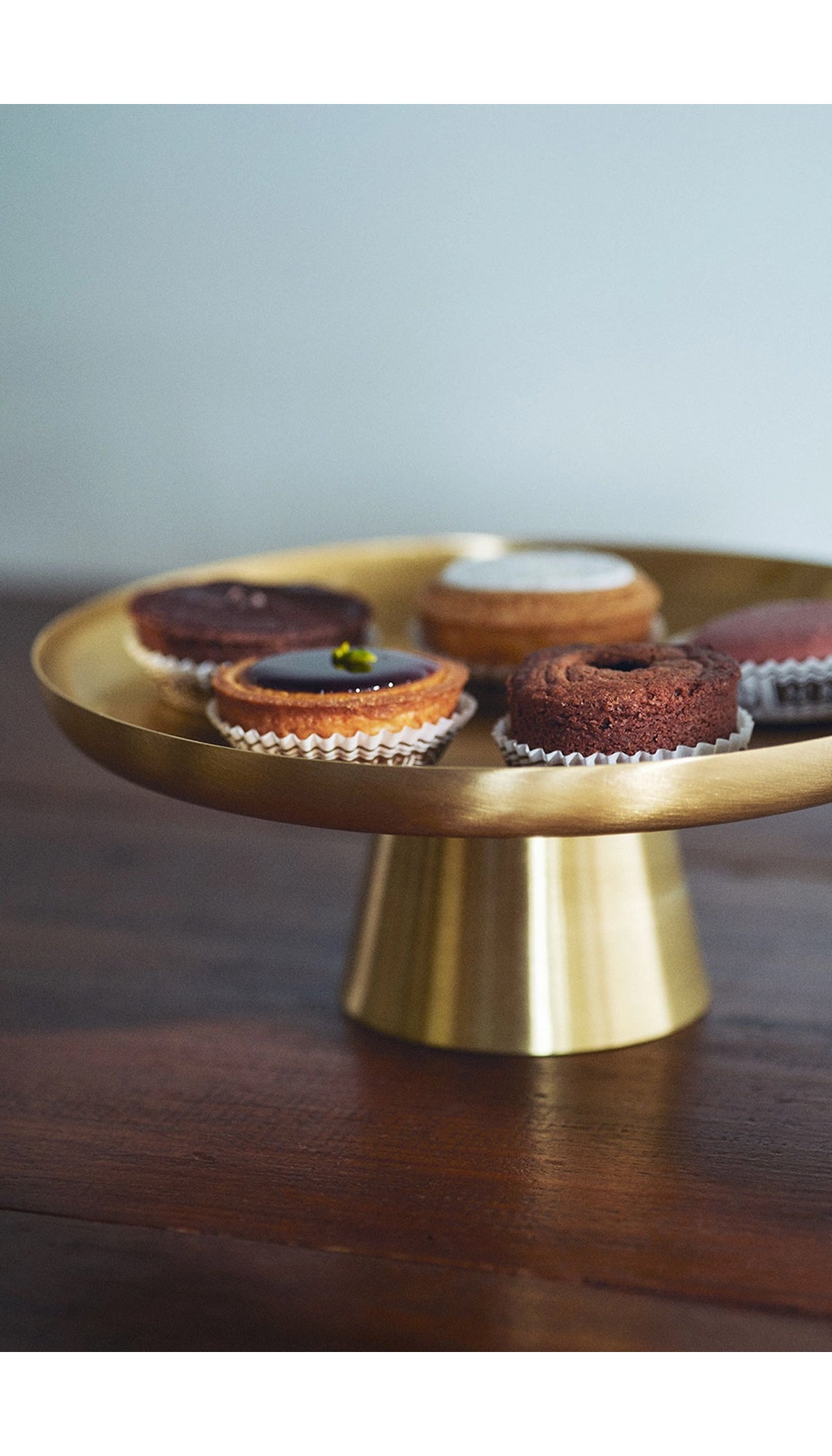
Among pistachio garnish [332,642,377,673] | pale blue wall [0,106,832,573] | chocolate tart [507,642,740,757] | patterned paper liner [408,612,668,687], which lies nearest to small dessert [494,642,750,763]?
chocolate tart [507,642,740,757]

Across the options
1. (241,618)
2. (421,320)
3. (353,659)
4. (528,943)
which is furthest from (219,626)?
(421,320)

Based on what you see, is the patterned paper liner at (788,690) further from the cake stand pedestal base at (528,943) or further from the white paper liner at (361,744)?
the white paper liner at (361,744)

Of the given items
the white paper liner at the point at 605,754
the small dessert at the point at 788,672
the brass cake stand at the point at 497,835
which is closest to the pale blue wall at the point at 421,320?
the brass cake stand at the point at 497,835

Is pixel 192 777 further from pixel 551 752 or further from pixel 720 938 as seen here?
pixel 720 938

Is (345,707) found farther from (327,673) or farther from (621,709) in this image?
(621,709)
